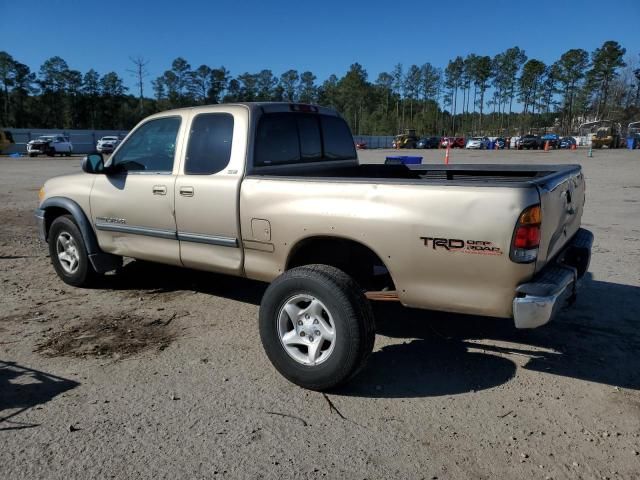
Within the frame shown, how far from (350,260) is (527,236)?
1521 millimetres

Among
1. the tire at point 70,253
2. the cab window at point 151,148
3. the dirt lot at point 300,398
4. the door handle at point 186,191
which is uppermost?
the cab window at point 151,148

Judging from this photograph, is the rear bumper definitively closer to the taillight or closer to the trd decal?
the taillight

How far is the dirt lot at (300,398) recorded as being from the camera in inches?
104

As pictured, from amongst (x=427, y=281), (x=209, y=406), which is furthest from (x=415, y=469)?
(x=209, y=406)

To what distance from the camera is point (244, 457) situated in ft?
8.83

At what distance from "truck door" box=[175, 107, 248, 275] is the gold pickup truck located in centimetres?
1

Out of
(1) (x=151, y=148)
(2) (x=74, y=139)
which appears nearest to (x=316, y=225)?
(1) (x=151, y=148)

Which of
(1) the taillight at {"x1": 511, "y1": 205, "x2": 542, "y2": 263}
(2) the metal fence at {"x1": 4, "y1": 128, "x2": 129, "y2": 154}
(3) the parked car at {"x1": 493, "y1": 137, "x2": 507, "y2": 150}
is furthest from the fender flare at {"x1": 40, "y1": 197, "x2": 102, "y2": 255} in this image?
(3) the parked car at {"x1": 493, "y1": 137, "x2": 507, "y2": 150}

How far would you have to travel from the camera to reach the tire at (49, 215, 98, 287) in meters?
5.37

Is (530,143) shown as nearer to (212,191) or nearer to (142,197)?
(142,197)

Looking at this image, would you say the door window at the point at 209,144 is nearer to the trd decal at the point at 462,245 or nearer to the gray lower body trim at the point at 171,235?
the gray lower body trim at the point at 171,235

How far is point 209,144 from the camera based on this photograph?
14.2 ft

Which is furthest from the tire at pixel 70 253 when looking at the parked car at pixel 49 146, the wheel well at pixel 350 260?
the parked car at pixel 49 146

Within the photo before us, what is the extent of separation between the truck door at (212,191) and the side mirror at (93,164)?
1.07 m
